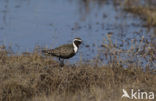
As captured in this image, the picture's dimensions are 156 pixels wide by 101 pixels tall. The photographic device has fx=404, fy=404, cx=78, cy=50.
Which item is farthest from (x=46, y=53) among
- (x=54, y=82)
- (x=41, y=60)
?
(x=54, y=82)

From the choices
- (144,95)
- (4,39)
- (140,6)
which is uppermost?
(140,6)

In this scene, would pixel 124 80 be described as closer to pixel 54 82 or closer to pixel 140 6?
pixel 54 82

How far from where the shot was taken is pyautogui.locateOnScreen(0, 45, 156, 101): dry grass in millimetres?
7520

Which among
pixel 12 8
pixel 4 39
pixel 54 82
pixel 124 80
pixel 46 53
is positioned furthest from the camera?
pixel 12 8

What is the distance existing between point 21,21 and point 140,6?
5.55 meters

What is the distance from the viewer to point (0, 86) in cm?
737

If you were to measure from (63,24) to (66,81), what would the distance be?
7015mm

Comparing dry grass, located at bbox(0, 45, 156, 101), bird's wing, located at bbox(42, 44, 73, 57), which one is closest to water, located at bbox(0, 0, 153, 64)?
bird's wing, located at bbox(42, 44, 73, 57)

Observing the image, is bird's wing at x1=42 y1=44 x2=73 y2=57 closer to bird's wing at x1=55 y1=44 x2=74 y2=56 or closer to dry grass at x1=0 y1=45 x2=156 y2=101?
bird's wing at x1=55 y1=44 x2=74 y2=56

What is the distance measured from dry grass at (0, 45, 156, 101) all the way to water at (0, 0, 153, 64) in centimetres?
204

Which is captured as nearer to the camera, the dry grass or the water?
the dry grass

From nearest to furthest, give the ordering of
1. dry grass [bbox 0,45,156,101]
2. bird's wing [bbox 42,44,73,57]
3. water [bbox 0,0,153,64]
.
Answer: dry grass [bbox 0,45,156,101], bird's wing [bbox 42,44,73,57], water [bbox 0,0,153,64]

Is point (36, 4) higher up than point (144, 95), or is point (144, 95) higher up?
point (36, 4)

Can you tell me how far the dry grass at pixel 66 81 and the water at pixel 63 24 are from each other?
2036 millimetres
